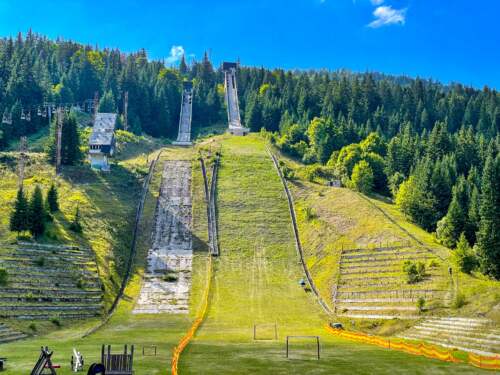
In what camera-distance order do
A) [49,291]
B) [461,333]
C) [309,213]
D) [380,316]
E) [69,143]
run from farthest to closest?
1. [69,143]
2. [309,213]
3. [49,291]
4. [380,316]
5. [461,333]

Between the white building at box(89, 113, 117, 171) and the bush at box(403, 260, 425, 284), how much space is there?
56.9 m

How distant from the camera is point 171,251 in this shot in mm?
84125

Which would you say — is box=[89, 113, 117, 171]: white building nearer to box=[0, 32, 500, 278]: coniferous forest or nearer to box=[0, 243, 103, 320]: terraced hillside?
box=[0, 32, 500, 278]: coniferous forest

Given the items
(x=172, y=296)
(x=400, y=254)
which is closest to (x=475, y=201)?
(x=400, y=254)

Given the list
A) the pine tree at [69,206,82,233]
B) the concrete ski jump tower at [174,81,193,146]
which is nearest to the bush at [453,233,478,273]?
the pine tree at [69,206,82,233]

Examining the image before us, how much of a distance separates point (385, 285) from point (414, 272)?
3.30m

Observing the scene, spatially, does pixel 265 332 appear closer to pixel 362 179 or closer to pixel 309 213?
pixel 309 213

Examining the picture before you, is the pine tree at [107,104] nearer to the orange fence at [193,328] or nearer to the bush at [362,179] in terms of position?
the bush at [362,179]

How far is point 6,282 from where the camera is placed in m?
59.0

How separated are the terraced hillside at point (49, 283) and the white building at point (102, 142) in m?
33.5

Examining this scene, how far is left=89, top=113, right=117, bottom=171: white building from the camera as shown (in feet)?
345

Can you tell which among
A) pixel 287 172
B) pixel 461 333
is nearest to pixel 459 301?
pixel 461 333

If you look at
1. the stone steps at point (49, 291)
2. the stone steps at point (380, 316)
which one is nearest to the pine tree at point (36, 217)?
the stone steps at point (49, 291)

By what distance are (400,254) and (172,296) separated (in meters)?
25.6
